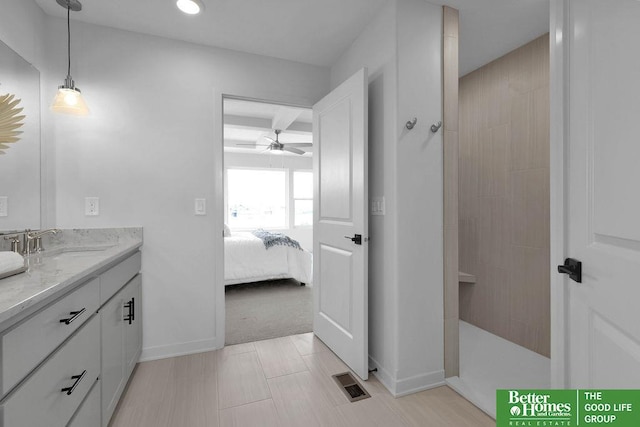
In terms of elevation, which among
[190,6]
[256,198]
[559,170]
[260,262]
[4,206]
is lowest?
Answer: [260,262]

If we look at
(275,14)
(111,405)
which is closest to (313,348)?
(111,405)

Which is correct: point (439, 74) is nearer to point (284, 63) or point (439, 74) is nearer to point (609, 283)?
point (284, 63)

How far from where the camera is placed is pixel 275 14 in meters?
2.04

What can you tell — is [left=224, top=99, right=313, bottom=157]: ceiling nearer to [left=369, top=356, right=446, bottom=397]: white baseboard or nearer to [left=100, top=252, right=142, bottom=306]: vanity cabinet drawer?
[left=100, top=252, right=142, bottom=306]: vanity cabinet drawer

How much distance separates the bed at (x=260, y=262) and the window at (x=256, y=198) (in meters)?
2.49

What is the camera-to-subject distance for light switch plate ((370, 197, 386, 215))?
Answer: 6.57 ft

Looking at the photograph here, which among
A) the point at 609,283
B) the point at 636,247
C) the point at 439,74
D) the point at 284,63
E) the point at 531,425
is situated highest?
the point at 284,63

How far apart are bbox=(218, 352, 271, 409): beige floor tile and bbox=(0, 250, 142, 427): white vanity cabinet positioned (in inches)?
22.9

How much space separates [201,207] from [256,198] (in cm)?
457

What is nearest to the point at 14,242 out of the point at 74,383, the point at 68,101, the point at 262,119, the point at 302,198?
the point at 68,101

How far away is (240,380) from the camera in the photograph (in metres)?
2.00

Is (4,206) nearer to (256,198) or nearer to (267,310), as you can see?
(267,310)

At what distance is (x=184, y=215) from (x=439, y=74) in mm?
2128

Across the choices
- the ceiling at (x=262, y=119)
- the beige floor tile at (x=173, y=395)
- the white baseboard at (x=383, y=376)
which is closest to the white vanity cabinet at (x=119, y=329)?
the beige floor tile at (x=173, y=395)
